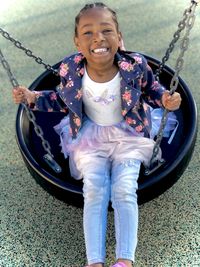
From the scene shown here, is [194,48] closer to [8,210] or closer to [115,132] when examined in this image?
[115,132]

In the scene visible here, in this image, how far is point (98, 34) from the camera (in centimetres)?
129

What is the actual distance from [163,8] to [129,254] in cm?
179

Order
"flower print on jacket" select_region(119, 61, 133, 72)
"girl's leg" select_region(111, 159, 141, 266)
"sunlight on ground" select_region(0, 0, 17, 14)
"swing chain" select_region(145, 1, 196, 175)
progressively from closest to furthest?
"swing chain" select_region(145, 1, 196, 175), "girl's leg" select_region(111, 159, 141, 266), "flower print on jacket" select_region(119, 61, 133, 72), "sunlight on ground" select_region(0, 0, 17, 14)

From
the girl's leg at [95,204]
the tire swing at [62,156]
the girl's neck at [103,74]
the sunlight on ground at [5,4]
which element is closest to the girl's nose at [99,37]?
the girl's neck at [103,74]

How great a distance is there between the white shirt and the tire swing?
17cm

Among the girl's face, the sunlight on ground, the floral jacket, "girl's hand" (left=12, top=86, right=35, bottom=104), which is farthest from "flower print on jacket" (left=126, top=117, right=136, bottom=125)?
the sunlight on ground

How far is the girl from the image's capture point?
4.27 ft

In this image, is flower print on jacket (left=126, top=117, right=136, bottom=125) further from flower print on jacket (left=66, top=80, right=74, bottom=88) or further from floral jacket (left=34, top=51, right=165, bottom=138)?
flower print on jacket (left=66, top=80, right=74, bottom=88)

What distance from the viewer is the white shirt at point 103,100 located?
55.7 inches

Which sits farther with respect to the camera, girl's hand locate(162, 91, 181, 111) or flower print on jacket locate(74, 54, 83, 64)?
flower print on jacket locate(74, 54, 83, 64)

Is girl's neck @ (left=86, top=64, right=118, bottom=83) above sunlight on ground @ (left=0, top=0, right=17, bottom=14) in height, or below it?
above

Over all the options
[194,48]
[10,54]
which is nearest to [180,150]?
[194,48]

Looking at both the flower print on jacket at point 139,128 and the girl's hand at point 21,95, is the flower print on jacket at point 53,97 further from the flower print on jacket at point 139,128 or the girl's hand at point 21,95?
the flower print on jacket at point 139,128

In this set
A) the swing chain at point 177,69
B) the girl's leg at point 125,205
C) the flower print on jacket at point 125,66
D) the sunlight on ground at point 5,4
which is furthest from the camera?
the sunlight on ground at point 5,4
